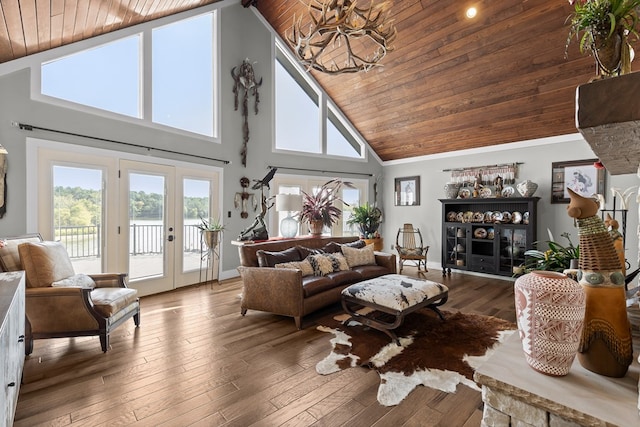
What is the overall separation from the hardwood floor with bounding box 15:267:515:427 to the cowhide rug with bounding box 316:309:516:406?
0.09m

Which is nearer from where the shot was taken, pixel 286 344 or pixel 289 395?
pixel 289 395

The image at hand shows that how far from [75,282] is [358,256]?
327 cm

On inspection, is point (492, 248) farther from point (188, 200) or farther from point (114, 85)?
point (114, 85)

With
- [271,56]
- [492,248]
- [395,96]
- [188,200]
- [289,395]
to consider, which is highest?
[271,56]

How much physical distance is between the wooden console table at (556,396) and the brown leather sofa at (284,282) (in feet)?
8.23

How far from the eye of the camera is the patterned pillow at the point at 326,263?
3803 mm

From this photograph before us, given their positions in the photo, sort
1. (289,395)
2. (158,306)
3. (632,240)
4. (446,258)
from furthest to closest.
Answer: (446,258)
(632,240)
(158,306)
(289,395)

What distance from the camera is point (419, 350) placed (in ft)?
8.68

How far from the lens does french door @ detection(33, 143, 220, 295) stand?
3627 millimetres

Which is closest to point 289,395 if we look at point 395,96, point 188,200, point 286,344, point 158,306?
point 286,344

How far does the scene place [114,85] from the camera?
414 centimetres

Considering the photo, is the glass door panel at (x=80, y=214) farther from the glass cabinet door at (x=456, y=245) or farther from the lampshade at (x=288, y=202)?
the glass cabinet door at (x=456, y=245)

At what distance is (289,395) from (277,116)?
17.6 ft

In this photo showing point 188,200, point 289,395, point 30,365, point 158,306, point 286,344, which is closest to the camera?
point 289,395
